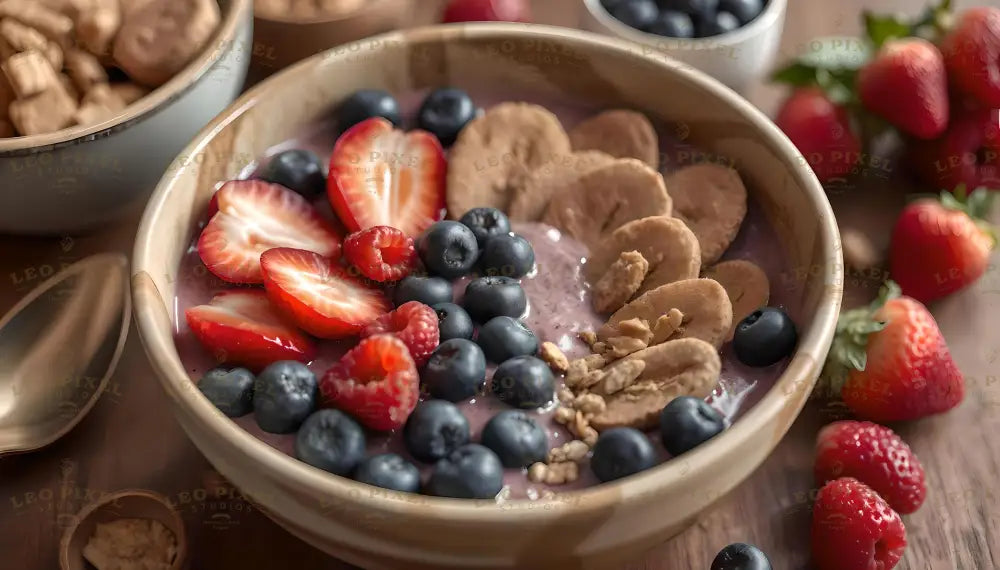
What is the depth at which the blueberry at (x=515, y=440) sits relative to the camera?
970 mm

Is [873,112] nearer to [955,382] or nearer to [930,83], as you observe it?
[930,83]

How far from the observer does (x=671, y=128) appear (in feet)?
4.41

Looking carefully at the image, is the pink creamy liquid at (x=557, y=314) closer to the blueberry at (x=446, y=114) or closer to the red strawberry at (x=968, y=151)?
the blueberry at (x=446, y=114)

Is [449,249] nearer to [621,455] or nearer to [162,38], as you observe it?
[621,455]

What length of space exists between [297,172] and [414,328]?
34cm

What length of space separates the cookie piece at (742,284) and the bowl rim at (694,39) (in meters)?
0.44

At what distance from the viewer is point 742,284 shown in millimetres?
1157

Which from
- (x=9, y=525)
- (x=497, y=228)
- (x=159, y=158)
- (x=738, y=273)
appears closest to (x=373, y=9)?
(x=159, y=158)

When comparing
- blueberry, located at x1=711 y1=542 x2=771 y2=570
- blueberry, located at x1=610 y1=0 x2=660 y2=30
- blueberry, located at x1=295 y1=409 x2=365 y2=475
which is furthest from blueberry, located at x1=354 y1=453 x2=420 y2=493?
blueberry, located at x1=610 y1=0 x2=660 y2=30

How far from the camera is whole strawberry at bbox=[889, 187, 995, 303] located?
1346 mm

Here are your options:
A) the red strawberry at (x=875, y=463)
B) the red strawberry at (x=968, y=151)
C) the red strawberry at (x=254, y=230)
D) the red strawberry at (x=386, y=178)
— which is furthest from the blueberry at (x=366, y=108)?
the red strawberry at (x=968, y=151)

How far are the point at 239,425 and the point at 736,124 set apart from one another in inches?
27.5

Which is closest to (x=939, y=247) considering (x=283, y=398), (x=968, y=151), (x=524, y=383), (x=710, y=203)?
(x=968, y=151)

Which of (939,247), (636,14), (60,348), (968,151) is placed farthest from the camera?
(636,14)
